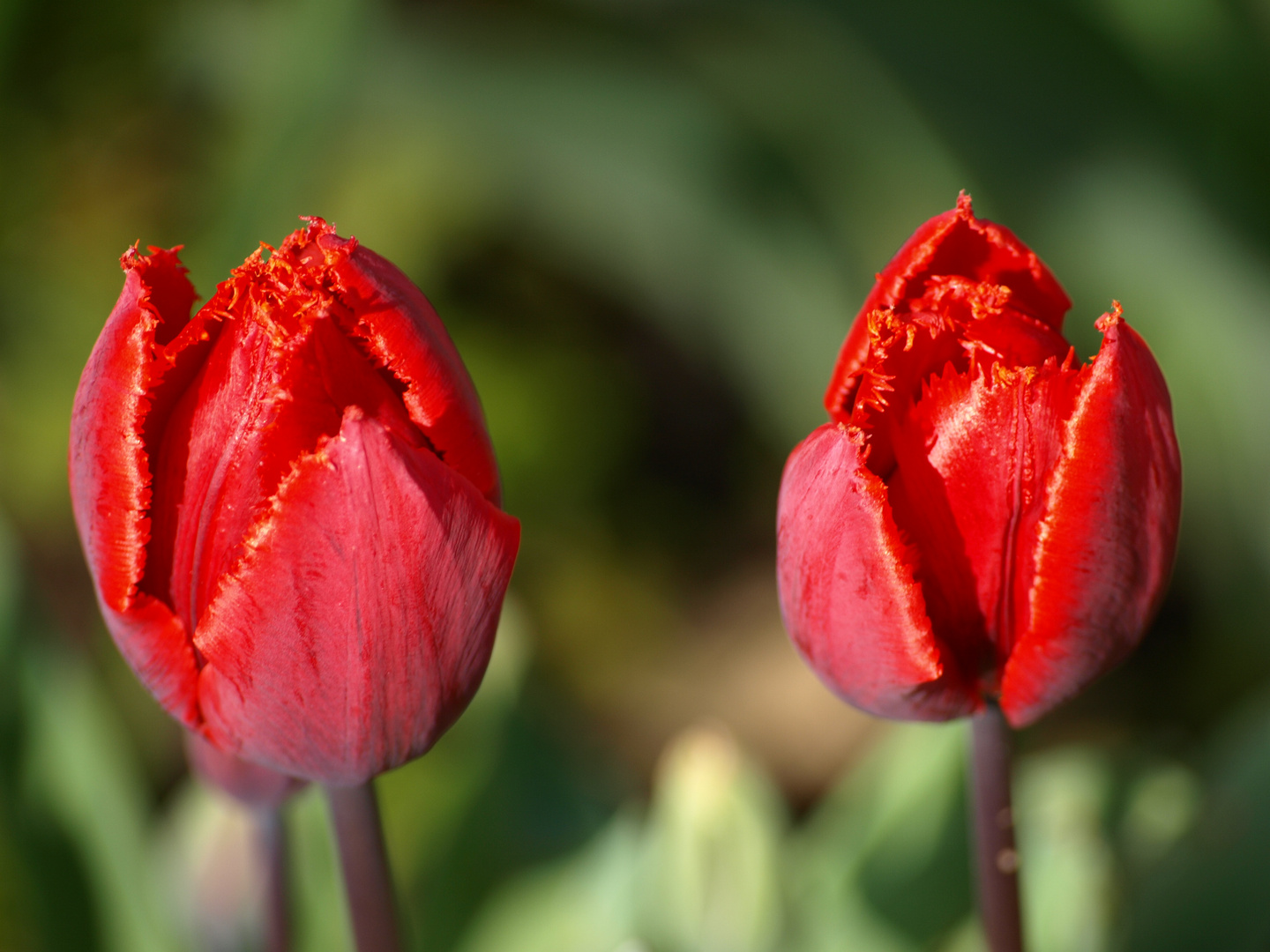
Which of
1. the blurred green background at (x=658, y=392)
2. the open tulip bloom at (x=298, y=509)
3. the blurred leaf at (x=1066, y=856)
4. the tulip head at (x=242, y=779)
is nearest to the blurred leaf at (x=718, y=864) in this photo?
the blurred green background at (x=658, y=392)

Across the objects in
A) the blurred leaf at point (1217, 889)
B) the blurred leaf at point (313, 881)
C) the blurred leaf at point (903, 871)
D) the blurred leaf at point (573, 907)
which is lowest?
the blurred leaf at point (1217, 889)

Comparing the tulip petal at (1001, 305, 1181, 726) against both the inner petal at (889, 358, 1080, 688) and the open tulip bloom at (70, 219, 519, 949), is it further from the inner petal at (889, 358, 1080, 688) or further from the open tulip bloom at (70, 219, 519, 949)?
the open tulip bloom at (70, 219, 519, 949)

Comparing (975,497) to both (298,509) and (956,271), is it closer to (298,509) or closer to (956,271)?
(956,271)

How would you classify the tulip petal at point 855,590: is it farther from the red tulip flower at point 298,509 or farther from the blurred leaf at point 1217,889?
the blurred leaf at point 1217,889

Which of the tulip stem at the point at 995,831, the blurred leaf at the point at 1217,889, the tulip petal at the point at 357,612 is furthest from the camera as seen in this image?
the blurred leaf at the point at 1217,889

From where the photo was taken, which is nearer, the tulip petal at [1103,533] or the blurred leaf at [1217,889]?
the tulip petal at [1103,533]

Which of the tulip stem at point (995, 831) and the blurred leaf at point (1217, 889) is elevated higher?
the tulip stem at point (995, 831)

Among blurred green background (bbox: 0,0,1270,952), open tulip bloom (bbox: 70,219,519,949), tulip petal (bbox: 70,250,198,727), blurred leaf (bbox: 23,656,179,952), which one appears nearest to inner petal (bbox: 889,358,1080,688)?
open tulip bloom (bbox: 70,219,519,949)

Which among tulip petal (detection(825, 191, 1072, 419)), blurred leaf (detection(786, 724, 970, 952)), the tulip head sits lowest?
blurred leaf (detection(786, 724, 970, 952))

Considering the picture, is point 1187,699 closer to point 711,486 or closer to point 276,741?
point 711,486
